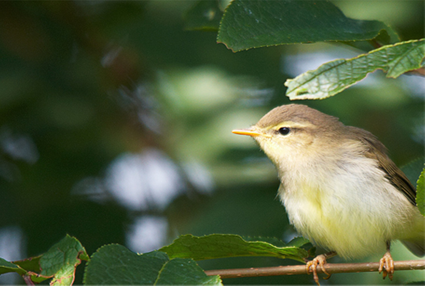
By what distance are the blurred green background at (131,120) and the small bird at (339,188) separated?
0.35m

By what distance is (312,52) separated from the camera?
3201mm

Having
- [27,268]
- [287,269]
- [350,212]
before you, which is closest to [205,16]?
[350,212]

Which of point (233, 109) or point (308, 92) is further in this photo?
point (233, 109)

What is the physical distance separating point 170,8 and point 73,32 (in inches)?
29.3

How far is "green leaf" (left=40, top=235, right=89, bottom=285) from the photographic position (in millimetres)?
1632

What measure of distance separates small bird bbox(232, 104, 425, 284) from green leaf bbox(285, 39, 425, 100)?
75 centimetres

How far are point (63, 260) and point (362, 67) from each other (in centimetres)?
121

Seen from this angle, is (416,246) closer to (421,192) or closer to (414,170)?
(414,170)

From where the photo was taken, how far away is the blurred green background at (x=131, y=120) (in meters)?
2.86

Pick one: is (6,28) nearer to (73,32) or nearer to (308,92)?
(73,32)

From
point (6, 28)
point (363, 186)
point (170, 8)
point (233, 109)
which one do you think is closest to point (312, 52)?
point (233, 109)

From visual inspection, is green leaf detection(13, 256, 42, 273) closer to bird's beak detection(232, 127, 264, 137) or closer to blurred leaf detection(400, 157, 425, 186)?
bird's beak detection(232, 127, 264, 137)

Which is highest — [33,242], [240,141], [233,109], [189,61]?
[189,61]

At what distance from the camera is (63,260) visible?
1698 mm
